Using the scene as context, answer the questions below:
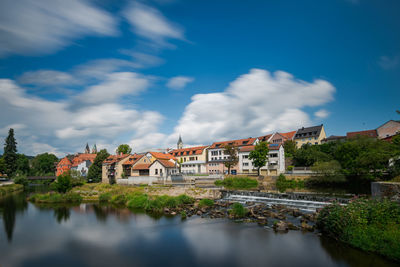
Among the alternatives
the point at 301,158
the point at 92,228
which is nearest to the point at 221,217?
the point at 92,228

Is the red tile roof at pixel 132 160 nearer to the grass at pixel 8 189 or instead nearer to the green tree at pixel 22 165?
the grass at pixel 8 189

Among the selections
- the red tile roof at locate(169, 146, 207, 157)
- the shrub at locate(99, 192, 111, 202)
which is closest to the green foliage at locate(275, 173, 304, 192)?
the red tile roof at locate(169, 146, 207, 157)

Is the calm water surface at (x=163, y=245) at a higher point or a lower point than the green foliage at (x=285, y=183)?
lower

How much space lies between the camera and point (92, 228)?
2330 centimetres

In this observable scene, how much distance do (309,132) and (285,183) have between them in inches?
1532

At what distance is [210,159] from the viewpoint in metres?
66.6

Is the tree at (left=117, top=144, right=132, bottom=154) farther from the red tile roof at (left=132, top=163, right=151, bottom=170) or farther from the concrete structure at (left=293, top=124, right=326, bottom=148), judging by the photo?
the concrete structure at (left=293, top=124, right=326, bottom=148)

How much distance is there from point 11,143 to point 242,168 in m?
72.5

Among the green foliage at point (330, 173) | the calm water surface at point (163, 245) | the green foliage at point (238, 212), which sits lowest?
the calm water surface at point (163, 245)

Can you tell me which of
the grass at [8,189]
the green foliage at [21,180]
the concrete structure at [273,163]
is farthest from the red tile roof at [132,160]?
the green foliage at [21,180]

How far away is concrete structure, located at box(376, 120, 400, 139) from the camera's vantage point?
60919mm

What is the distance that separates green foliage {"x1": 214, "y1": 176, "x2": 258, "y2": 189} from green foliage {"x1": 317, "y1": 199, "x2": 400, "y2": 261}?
3009 cm

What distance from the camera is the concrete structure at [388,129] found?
200 feet

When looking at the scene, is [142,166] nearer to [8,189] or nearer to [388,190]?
[8,189]
